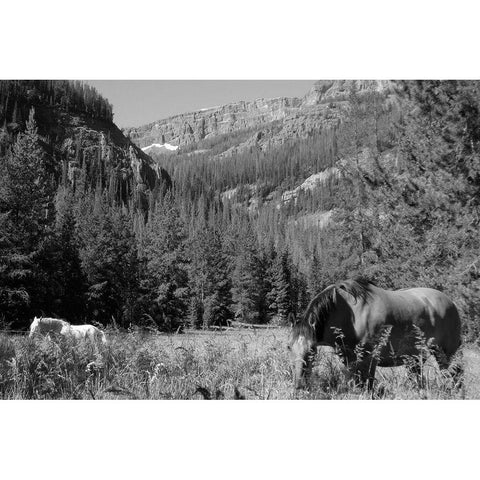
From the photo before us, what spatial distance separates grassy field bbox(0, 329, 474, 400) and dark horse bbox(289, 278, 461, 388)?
19 centimetres

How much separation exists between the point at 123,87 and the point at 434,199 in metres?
6.42

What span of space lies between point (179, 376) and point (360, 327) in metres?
1.91

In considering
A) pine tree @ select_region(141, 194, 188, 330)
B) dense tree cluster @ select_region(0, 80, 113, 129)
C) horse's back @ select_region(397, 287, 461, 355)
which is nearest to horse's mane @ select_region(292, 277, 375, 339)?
horse's back @ select_region(397, 287, 461, 355)

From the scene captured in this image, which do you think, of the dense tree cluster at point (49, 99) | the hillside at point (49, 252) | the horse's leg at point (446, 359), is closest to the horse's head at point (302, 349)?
the horse's leg at point (446, 359)

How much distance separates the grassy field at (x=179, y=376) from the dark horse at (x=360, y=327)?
0.19m

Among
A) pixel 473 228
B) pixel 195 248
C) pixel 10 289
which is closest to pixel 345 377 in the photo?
pixel 473 228

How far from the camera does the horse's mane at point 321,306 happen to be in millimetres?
4680

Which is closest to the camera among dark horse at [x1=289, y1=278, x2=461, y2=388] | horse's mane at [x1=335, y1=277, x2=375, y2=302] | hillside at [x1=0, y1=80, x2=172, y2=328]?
dark horse at [x1=289, y1=278, x2=461, y2=388]

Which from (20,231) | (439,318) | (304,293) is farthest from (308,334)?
(304,293)

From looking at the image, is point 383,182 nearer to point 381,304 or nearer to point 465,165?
point 465,165

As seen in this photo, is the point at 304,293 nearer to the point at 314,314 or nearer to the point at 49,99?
the point at 314,314

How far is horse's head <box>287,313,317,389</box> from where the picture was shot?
450 centimetres

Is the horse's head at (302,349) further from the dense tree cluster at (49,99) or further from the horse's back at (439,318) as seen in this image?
the dense tree cluster at (49,99)

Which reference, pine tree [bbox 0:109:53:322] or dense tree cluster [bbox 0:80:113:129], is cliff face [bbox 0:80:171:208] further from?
pine tree [bbox 0:109:53:322]
